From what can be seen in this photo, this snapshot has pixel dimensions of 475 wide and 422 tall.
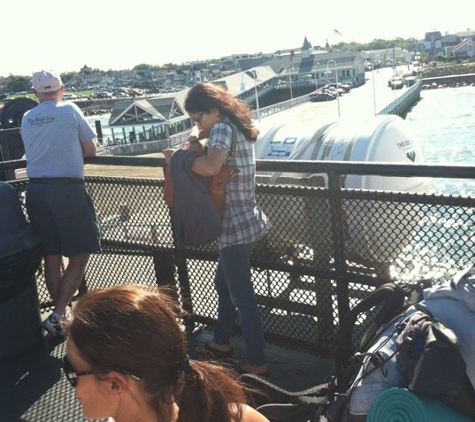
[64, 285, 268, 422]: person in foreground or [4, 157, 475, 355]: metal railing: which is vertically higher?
[64, 285, 268, 422]: person in foreground

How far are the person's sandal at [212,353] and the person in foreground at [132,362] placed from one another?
2163 millimetres

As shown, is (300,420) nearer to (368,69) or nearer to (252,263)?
(252,263)

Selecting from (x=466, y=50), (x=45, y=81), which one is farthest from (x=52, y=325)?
(x=466, y=50)

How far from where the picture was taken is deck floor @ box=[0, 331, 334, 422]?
371cm

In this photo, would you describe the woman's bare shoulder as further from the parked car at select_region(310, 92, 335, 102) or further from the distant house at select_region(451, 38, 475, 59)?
the distant house at select_region(451, 38, 475, 59)

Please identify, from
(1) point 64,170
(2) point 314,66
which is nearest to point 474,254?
(1) point 64,170

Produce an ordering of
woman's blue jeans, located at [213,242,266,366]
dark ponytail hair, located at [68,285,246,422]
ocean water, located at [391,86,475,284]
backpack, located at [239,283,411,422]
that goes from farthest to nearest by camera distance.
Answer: woman's blue jeans, located at [213,242,266,366], ocean water, located at [391,86,475,284], backpack, located at [239,283,411,422], dark ponytail hair, located at [68,285,246,422]

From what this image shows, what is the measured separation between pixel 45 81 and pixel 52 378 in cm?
192

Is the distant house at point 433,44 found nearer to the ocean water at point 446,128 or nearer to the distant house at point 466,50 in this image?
the distant house at point 466,50

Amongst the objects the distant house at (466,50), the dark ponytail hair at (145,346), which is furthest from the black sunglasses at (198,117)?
the distant house at (466,50)

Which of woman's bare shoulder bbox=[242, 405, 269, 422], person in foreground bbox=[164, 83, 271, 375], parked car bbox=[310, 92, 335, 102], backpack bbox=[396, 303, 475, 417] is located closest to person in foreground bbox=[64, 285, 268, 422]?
woman's bare shoulder bbox=[242, 405, 269, 422]

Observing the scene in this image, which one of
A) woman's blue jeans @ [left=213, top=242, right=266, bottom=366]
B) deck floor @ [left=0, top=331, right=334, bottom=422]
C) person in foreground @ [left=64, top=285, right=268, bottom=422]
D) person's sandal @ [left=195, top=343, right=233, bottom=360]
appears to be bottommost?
deck floor @ [left=0, top=331, right=334, bottom=422]

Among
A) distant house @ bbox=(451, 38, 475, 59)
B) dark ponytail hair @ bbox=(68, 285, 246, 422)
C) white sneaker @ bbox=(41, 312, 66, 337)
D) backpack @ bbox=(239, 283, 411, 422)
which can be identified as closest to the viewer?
dark ponytail hair @ bbox=(68, 285, 246, 422)

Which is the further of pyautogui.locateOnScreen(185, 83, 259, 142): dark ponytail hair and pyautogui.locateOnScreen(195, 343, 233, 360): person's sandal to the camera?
pyautogui.locateOnScreen(195, 343, 233, 360): person's sandal
